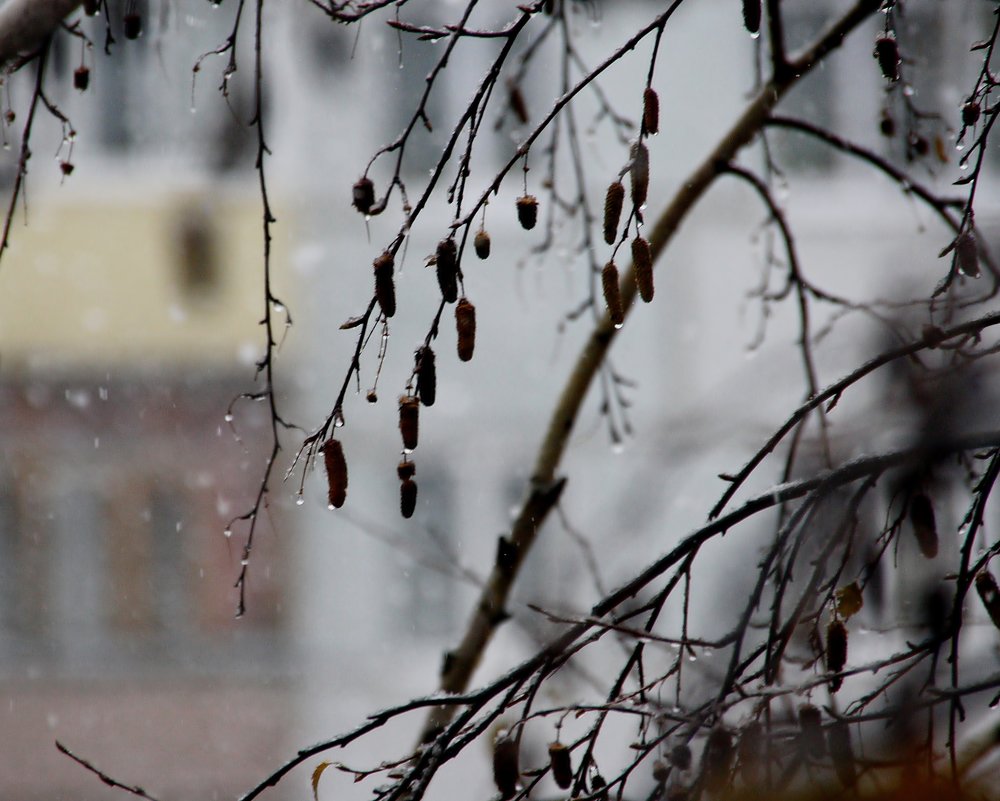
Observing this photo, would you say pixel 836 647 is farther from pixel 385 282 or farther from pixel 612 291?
pixel 385 282

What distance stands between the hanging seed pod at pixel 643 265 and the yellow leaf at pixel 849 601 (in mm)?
406

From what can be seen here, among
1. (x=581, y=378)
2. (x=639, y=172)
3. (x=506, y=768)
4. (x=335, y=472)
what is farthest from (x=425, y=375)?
(x=581, y=378)

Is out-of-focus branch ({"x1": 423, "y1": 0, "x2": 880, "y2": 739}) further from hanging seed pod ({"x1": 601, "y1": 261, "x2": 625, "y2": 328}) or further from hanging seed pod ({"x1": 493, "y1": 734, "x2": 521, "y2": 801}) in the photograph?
hanging seed pod ({"x1": 601, "y1": 261, "x2": 625, "y2": 328})

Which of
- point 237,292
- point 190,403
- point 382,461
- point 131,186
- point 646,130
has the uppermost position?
point 131,186

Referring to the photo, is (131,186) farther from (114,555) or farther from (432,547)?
(432,547)

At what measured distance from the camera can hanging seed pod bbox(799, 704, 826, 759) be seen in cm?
105

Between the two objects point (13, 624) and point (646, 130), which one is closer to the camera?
point (646, 130)

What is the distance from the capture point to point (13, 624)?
5359mm

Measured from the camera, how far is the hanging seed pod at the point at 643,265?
1047 mm

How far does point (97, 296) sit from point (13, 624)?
5.26ft

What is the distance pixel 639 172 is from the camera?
3.25ft

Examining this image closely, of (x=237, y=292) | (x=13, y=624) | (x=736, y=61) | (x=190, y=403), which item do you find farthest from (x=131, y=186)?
(x=736, y=61)

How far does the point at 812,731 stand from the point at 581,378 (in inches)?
40.5

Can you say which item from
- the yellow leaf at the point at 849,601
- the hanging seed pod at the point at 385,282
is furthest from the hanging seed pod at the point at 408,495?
the yellow leaf at the point at 849,601
